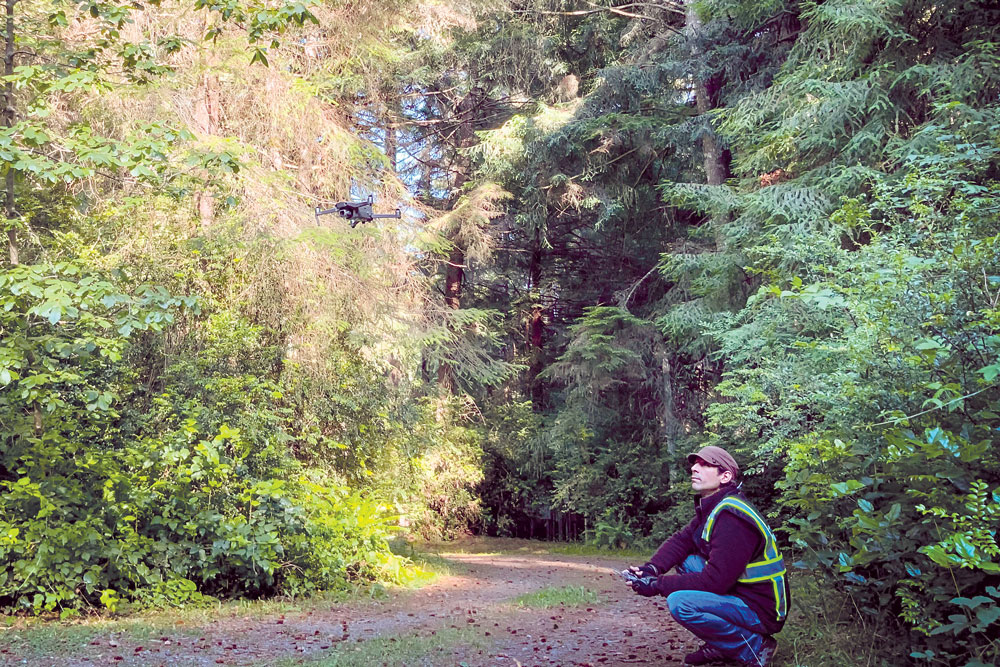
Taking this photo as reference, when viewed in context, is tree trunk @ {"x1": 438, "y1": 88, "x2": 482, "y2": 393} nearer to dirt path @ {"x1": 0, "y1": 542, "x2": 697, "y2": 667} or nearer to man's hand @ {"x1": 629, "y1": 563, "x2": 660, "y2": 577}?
dirt path @ {"x1": 0, "y1": 542, "x2": 697, "y2": 667}

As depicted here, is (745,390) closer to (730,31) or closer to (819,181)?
(819,181)

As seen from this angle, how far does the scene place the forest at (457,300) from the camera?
4.40 meters

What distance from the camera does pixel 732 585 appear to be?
4156mm

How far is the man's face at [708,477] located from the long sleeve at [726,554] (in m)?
0.30

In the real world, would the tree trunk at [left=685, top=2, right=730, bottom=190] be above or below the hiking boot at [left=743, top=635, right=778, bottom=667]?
above

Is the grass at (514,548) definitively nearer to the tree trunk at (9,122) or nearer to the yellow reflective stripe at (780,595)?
the tree trunk at (9,122)

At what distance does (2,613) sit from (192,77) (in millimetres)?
5659

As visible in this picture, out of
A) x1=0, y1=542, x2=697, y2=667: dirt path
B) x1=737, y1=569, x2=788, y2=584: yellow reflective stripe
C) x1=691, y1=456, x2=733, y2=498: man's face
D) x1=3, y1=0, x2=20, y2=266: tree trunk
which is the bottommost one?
x1=0, y1=542, x2=697, y2=667: dirt path

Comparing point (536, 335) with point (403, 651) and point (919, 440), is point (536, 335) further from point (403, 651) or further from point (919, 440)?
point (919, 440)

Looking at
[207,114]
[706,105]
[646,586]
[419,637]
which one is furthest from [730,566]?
[706,105]

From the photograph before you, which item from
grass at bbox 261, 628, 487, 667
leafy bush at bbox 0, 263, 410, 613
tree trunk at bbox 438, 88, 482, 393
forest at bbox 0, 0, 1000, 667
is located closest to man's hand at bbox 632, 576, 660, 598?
forest at bbox 0, 0, 1000, 667

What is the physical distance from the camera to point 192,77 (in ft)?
28.7

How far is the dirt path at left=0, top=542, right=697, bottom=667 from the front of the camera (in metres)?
5.29

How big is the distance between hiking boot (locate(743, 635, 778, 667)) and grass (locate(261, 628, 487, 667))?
1.96 meters
